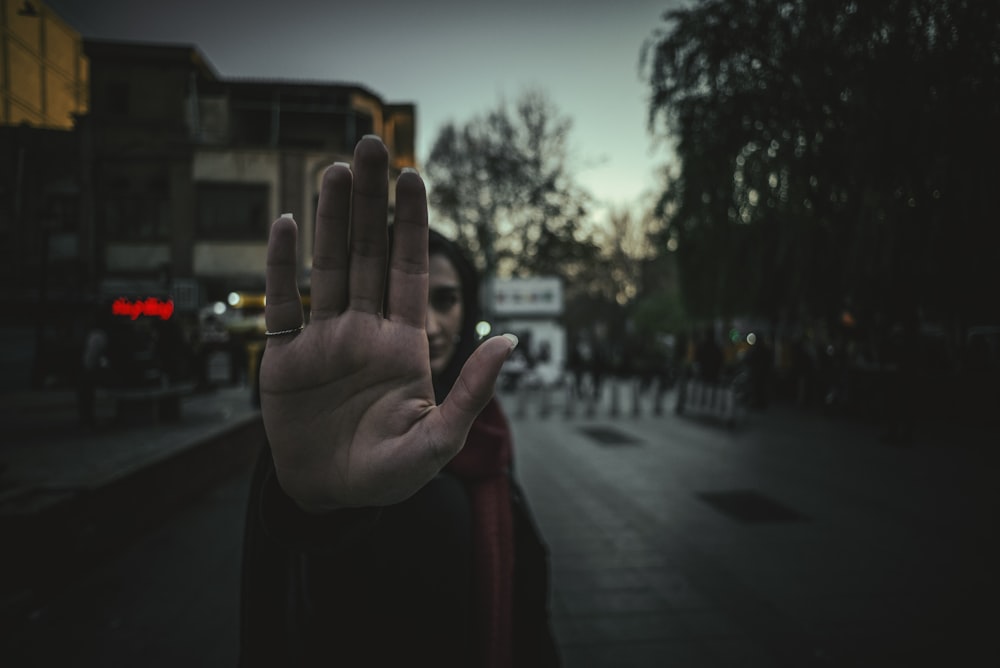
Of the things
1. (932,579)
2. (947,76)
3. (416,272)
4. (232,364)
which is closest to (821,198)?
(947,76)

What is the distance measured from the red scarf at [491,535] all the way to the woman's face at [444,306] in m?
0.50

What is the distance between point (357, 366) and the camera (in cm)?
122

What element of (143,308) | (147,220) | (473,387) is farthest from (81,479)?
(147,220)

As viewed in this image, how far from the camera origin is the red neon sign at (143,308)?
8.63 metres

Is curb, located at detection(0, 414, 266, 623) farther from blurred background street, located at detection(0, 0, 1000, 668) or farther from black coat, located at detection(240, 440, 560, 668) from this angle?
black coat, located at detection(240, 440, 560, 668)

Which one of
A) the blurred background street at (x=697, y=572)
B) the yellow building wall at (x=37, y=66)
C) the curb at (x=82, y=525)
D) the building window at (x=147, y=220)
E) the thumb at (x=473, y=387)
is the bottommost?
the blurred background street at (x=697, y=572)

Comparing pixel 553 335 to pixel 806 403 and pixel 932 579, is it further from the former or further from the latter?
pixel 932 579

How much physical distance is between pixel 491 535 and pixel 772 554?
159 inches

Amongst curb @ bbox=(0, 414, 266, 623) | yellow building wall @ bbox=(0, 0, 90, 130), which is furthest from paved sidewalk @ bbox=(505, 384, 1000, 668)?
yellow building wall @ bbox=(0, 0, 90, 130)

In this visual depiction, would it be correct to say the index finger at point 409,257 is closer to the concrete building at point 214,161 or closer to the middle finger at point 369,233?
the middle finger at point 369,233

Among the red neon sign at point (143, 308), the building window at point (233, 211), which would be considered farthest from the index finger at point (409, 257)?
the building window at point (233, 211)

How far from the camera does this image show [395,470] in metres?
1.17

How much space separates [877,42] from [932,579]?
6269 millimetres

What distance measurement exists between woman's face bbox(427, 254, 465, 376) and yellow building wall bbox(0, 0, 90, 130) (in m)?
3.37
